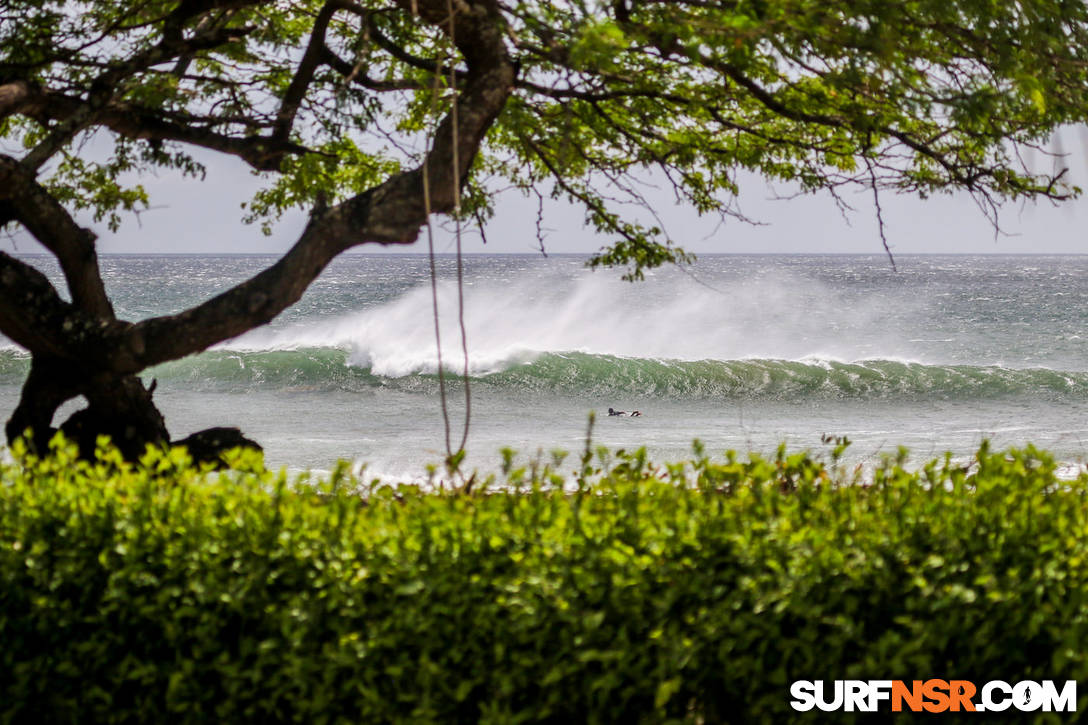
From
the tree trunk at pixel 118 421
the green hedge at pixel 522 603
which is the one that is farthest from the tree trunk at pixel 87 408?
the green hedge at pixel 522 603

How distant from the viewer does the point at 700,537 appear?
346 cm

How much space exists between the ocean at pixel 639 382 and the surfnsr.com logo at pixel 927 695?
5.76ft

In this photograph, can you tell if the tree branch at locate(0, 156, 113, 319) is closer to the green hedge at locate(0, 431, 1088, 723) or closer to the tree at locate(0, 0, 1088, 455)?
the tree at locate(0, 0, 1088, 455)

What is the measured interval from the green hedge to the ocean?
54.0 inches

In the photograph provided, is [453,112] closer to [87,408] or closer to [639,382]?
[87,408]

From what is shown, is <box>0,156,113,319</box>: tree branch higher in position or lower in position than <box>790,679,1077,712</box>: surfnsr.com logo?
higher

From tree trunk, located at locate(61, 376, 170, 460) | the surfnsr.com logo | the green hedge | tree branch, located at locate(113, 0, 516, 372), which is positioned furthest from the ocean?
the surfnsr.com logo

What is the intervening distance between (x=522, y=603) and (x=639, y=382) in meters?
20.6

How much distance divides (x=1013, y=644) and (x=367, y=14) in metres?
4.90

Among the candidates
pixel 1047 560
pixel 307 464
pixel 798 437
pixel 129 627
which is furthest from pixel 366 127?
pixel 798 437

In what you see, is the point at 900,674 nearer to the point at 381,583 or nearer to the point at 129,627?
the point at 381,583

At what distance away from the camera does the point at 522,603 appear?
130 inches

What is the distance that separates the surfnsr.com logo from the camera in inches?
130

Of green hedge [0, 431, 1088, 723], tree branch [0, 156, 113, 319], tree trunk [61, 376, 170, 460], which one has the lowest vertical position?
green hedge [0, 431, 1088, 723]
